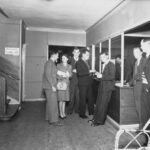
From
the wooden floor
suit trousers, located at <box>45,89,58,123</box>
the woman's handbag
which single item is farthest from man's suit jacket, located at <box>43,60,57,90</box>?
the wooden floor

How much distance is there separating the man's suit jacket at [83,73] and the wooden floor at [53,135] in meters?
0.93

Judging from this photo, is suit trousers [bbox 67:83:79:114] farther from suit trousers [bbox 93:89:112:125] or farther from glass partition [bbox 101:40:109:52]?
glass partition [bbox 101:40:109:52]

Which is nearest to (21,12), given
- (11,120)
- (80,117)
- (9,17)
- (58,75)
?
(9,17)

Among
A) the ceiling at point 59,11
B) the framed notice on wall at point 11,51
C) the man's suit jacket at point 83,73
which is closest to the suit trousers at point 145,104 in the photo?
the man's suit jacket at point 83,73

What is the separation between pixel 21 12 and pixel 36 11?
17.6 inches

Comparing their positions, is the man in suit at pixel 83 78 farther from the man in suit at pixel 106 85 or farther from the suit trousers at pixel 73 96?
the man in suit at pixel 106 85

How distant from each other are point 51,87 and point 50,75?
0.26 metres

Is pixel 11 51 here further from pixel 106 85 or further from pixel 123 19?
pixel 123 19

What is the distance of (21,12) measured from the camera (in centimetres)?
464

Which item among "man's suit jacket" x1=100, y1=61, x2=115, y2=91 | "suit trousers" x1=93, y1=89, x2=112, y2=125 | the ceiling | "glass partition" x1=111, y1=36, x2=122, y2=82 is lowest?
"suit trousers" x1=93, y1=89, x2=112, y2=125

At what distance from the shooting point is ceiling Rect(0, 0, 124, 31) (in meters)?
3.82

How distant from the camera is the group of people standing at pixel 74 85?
149 inches

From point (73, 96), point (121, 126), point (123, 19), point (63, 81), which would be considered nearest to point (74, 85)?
point (73, 96)

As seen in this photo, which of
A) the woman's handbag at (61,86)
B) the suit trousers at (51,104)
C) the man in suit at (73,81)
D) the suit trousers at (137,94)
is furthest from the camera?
the man in suit at (73,81)
